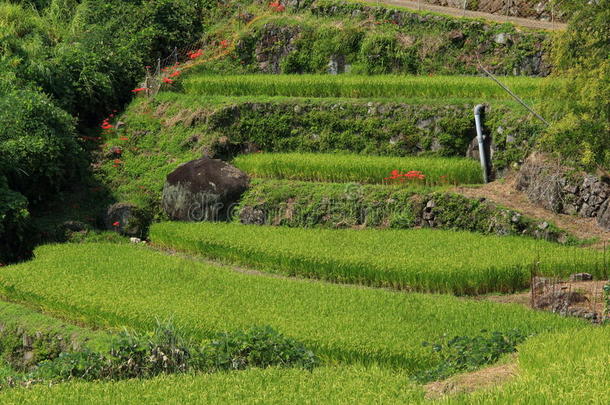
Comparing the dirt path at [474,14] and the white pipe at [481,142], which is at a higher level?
the dirt path at [474,14]

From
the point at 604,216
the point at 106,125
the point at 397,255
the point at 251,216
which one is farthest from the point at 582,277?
the point at 106,125

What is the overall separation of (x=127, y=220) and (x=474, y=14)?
12.1 meters

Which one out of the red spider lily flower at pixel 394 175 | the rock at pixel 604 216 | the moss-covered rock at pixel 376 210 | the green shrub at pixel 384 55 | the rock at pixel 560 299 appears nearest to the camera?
the rock at pixel 560 299

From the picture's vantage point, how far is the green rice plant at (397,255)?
17625 millimetres

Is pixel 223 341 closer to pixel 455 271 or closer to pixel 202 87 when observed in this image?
pixel 455 271

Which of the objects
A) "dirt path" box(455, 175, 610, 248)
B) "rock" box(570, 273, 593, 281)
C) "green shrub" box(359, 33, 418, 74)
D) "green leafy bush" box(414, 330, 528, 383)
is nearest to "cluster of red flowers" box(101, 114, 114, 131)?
"green shrub" box(359, 33, 418, 74)

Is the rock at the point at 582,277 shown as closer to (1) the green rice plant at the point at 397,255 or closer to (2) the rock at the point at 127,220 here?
(1) the green rice plant at the point at 397,255

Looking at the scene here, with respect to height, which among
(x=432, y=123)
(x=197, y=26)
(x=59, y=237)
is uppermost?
(x=197, y=26)

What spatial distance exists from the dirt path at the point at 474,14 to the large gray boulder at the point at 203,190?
891 centimetres

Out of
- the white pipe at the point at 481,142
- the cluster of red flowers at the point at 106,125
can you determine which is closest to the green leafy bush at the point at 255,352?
the white pipe at the point at 481,142

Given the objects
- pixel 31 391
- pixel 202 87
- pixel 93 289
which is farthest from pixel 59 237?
pixel 31 391

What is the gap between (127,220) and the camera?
75.3ft

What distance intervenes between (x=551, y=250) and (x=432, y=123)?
610 centimetres

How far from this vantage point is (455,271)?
57.9 feet
